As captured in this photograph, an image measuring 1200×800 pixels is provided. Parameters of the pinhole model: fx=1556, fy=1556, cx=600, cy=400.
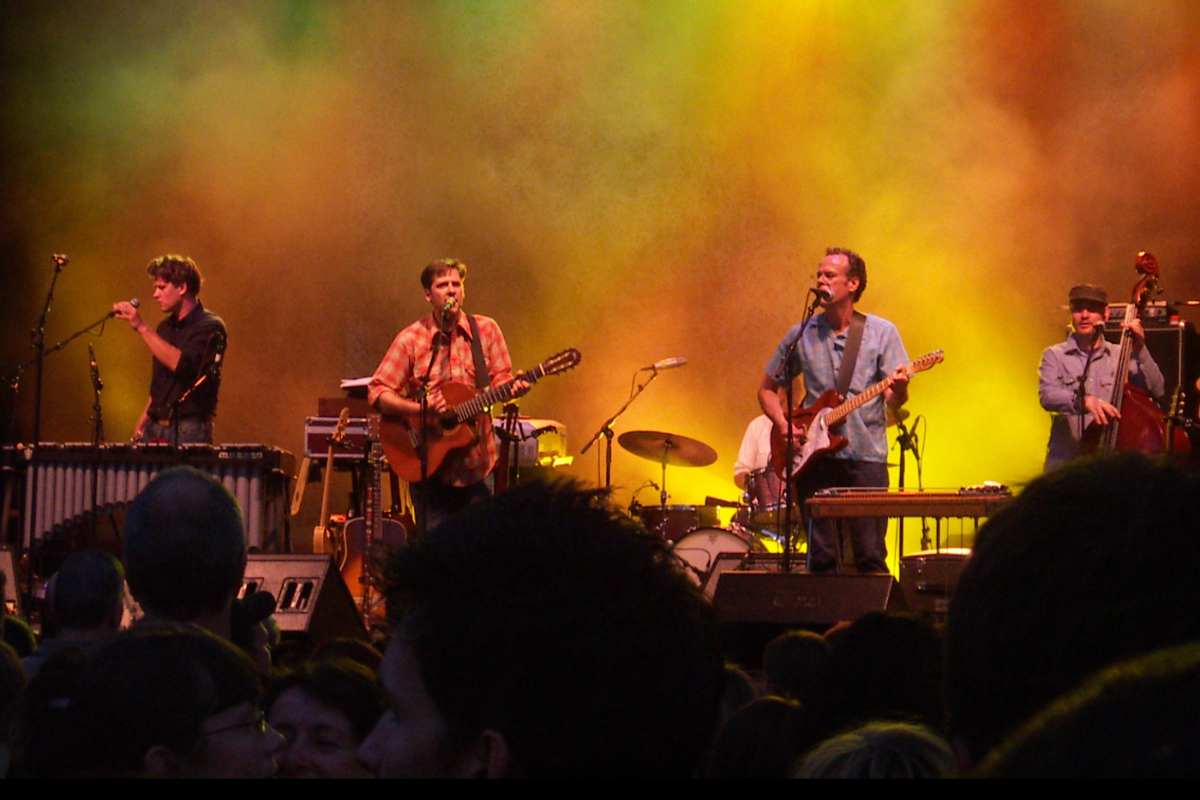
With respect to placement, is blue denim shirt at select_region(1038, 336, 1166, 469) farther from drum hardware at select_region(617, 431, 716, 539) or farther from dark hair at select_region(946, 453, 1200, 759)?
dark hair at select_region(946, 453, 1200, 759)

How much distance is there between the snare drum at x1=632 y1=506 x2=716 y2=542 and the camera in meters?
12.8

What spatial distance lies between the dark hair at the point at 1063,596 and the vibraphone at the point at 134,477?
8.51 metres

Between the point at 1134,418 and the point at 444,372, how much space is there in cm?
481

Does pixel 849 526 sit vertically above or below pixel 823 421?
below

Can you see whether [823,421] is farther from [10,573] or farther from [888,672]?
[888,672]

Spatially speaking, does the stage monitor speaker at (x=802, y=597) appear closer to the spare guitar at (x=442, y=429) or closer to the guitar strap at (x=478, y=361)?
the spare guitar at (x=442, y=429)

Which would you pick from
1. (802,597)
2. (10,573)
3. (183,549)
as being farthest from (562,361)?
(183,549)

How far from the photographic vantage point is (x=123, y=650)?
2.24 metres

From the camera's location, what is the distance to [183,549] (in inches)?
151

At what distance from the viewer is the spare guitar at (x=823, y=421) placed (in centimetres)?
948

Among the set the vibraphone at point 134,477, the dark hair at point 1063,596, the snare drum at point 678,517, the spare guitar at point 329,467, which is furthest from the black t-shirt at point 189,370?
the dark hair at point 1063,596

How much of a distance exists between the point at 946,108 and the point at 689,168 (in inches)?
103

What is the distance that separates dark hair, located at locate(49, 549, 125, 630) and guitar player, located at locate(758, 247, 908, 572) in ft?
18.5

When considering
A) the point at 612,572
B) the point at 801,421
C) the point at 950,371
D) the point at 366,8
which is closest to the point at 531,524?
the point at 612,572
